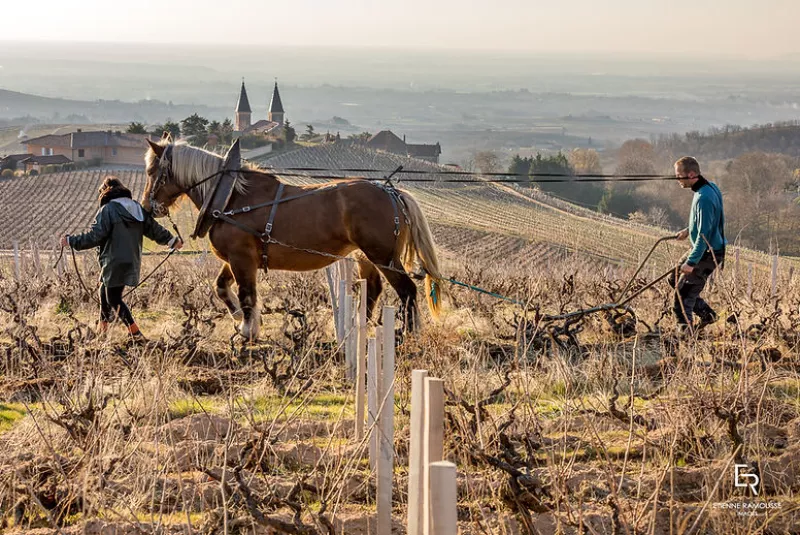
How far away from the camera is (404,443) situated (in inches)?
190

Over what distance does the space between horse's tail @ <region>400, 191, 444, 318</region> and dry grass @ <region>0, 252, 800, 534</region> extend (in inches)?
9.4

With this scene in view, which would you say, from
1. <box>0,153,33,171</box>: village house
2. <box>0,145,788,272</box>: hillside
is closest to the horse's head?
<box>0,145,788,272</box>: hillside

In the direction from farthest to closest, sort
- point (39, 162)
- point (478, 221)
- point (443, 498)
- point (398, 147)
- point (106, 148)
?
1. point (398, 147)
2. point (106, 148)
3. point (39, 162)
4. point (478, 221)
5. point (443, 498)

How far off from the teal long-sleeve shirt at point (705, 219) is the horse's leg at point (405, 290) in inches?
91.2

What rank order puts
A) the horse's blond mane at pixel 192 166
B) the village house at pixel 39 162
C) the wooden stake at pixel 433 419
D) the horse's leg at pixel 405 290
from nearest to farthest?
the wooden stake at pixel 433 419 → the horse's leg at pixel 405 290 → the horse's blond mane at pixel 192 166 → the village house at pixel 39 162

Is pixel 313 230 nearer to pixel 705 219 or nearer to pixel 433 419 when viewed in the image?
pixel 705 219

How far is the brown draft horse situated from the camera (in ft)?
25.8

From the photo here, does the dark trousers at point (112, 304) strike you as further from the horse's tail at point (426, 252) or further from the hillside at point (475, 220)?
the hillside at point (475, 220)

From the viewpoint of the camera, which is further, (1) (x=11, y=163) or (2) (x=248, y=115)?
(2) (x=248, y=115)

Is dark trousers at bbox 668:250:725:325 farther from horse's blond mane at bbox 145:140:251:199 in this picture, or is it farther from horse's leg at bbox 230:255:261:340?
horse's blond mane at bbox 145:140:251:199

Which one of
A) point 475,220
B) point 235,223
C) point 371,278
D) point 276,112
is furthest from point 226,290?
point 276,112

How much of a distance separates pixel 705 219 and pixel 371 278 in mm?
2943

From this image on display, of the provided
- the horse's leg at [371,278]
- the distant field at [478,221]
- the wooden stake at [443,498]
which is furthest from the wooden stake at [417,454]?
the distant field at [478,221]

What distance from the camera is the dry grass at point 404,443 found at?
359 cm
